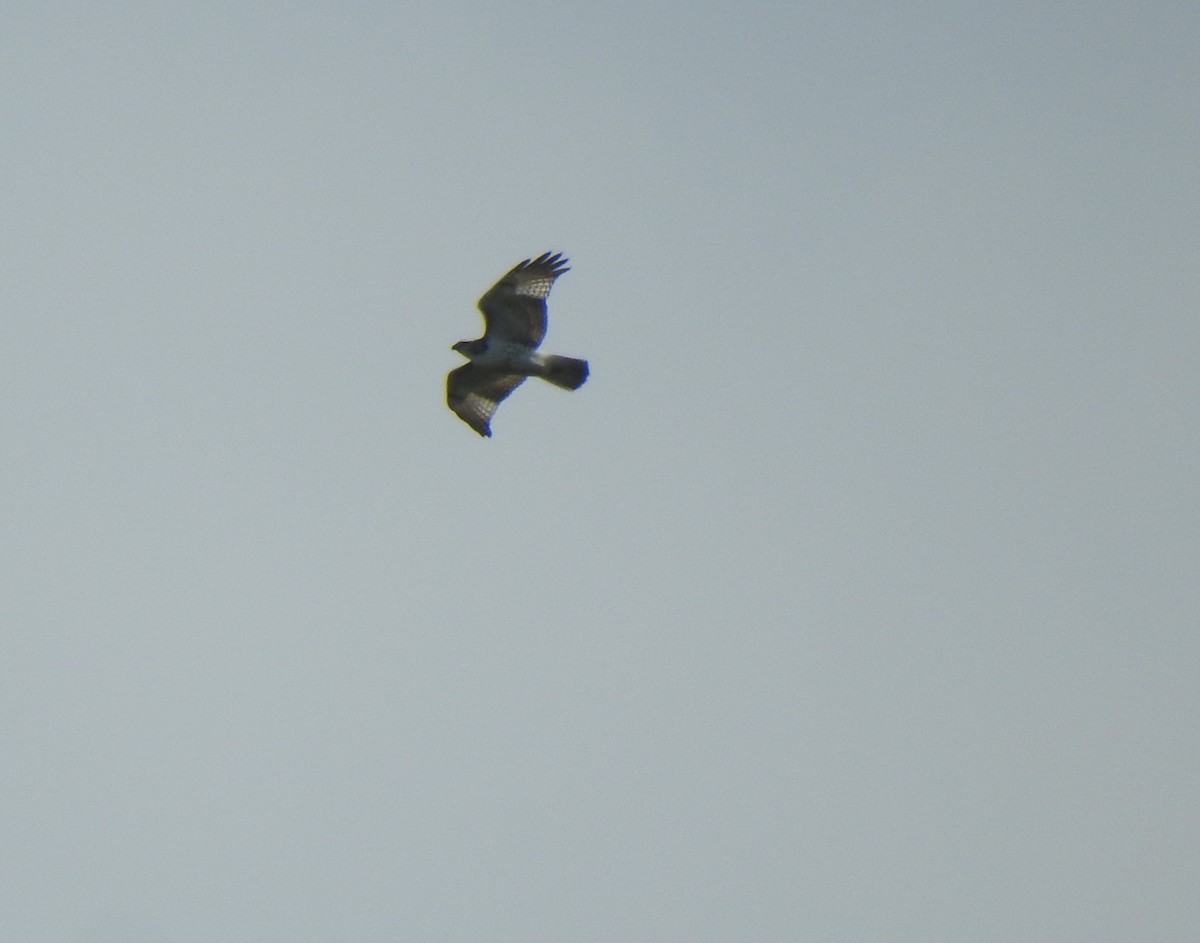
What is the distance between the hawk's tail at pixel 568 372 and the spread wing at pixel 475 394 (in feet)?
4.38

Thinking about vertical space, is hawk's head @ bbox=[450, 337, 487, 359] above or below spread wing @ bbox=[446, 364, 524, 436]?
above

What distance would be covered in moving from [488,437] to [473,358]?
1.34 m

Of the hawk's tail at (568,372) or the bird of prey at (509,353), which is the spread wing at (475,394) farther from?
the hawk's tail at (568,372)

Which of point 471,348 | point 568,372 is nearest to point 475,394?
point 471,348

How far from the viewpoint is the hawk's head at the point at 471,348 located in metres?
20.1

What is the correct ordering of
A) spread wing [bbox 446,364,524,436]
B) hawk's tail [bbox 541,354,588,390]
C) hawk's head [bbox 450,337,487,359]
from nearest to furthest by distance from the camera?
hawk's tail [bbox 541,354,588,390]
hawk's head [bbox 450,337,487,359]
spread wing [bbox 446,364,524,436]

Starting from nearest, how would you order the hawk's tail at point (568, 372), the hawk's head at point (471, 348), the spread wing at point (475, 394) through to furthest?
the hawk's tail at point (568, 372), the hawk's head at point (471, 348), the spread wing at point (475, 394)

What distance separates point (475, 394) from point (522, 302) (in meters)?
2.07

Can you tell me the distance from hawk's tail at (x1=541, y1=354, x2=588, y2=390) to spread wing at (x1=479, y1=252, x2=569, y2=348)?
0.64 meters

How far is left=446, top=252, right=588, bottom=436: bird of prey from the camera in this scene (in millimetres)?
19422

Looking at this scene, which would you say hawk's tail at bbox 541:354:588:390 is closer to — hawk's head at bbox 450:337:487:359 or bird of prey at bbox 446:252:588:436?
bird of prey at bbox 446:252:588:436

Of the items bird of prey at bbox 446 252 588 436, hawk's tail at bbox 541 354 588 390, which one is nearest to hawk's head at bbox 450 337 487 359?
bird of prey at bbox 446 252 588 436

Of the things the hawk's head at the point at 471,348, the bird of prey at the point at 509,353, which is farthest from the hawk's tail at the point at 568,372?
the hawk's head at the point at 471,348

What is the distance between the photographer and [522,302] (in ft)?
64.2
